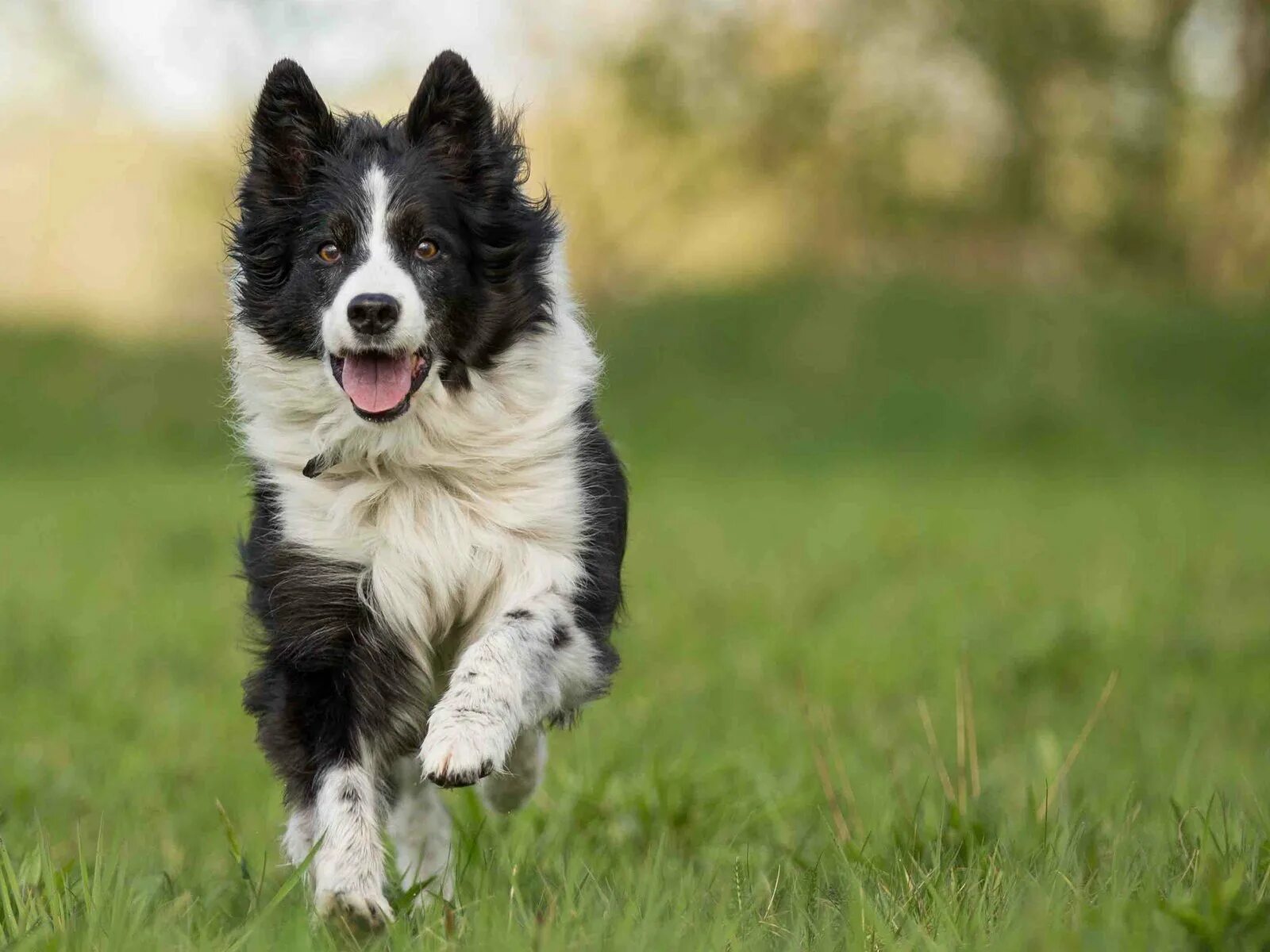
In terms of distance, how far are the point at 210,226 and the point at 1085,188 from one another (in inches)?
628

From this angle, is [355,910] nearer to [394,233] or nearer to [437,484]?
[437,484]

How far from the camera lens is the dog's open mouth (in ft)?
12.0

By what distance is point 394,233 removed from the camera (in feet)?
12.5

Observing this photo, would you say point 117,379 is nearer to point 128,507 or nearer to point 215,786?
point 128,507

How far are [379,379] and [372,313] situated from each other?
0.71ft

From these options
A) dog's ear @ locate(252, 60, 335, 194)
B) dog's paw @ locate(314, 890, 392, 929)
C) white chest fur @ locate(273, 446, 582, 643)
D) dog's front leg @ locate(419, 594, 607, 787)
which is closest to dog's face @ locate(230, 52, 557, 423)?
dog's ear @ locate(252, 60, 335, 194)

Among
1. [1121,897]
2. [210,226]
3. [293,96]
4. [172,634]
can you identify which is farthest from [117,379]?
[1121,897]

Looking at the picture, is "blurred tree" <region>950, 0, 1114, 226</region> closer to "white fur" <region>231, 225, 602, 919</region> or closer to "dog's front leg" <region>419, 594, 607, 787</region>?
"white fur" <region>231, 225, 602, 919</region>

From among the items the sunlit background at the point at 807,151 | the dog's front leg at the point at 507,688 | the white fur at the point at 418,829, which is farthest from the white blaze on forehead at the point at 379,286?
the sunlit background at the point at 807,151

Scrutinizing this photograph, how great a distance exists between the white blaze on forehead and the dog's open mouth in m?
0.06

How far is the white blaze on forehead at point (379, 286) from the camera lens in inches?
141

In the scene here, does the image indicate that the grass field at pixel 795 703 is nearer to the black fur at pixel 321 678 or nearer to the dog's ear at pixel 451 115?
the black fur at pixel 321 678

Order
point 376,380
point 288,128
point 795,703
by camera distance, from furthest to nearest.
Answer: point 795,703, point 288,128, point 376,380

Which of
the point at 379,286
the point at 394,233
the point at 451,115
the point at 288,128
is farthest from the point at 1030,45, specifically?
the point at 379,286
